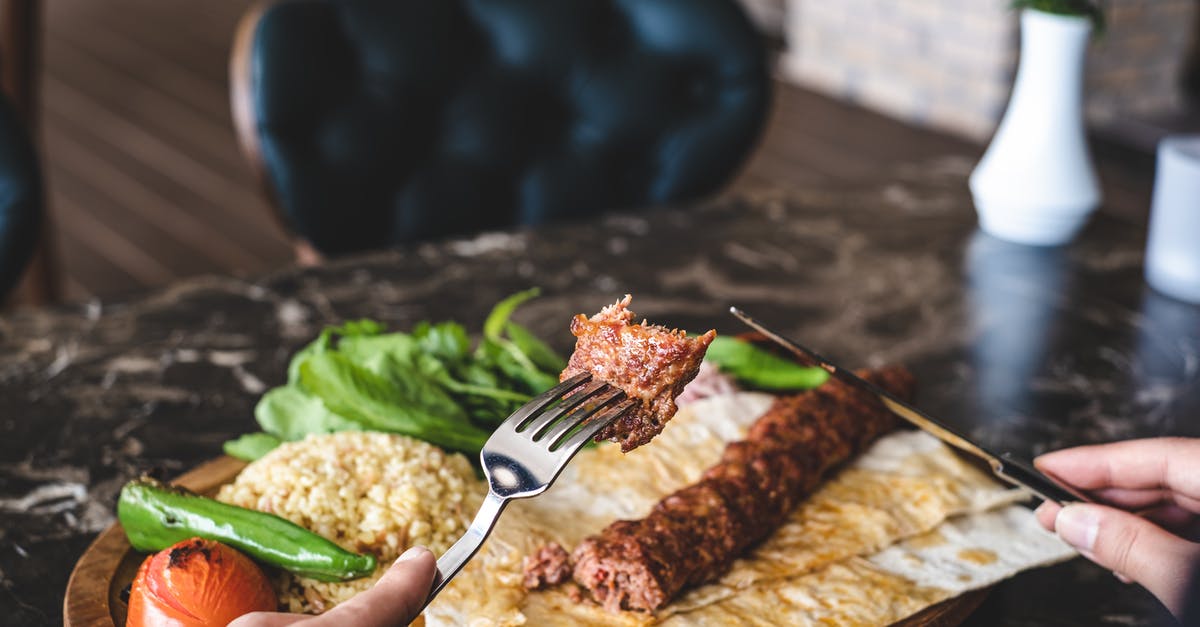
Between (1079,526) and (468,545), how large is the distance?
1.72 ft

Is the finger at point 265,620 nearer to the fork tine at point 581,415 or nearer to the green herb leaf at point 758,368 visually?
the fork tine at point 581,415

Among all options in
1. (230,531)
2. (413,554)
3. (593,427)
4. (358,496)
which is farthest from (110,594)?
(593,427)

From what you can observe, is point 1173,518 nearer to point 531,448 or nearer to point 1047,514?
point 1047,514

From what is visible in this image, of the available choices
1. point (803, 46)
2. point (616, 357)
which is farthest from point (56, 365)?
point (803, 46)

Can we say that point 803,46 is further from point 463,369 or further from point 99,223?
point 463,369

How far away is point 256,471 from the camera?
3.40ft

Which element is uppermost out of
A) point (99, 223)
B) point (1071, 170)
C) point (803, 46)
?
point (1071, 170)

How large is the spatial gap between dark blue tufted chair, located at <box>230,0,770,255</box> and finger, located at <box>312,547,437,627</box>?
137 cm

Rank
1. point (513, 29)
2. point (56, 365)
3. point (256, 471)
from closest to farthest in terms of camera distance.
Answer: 1. point (256, 471)
2. point (56, 365)
3. point (513, 29)

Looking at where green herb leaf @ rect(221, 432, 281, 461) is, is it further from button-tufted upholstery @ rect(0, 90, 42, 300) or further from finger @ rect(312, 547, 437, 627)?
button-tufted upholstery @ rect(0, 90, 42, 300)

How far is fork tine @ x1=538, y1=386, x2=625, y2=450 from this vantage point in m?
0.84

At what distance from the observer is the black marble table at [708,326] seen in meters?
1.20

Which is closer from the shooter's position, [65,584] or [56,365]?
[65,584]

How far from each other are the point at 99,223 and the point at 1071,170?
396 centimetres
